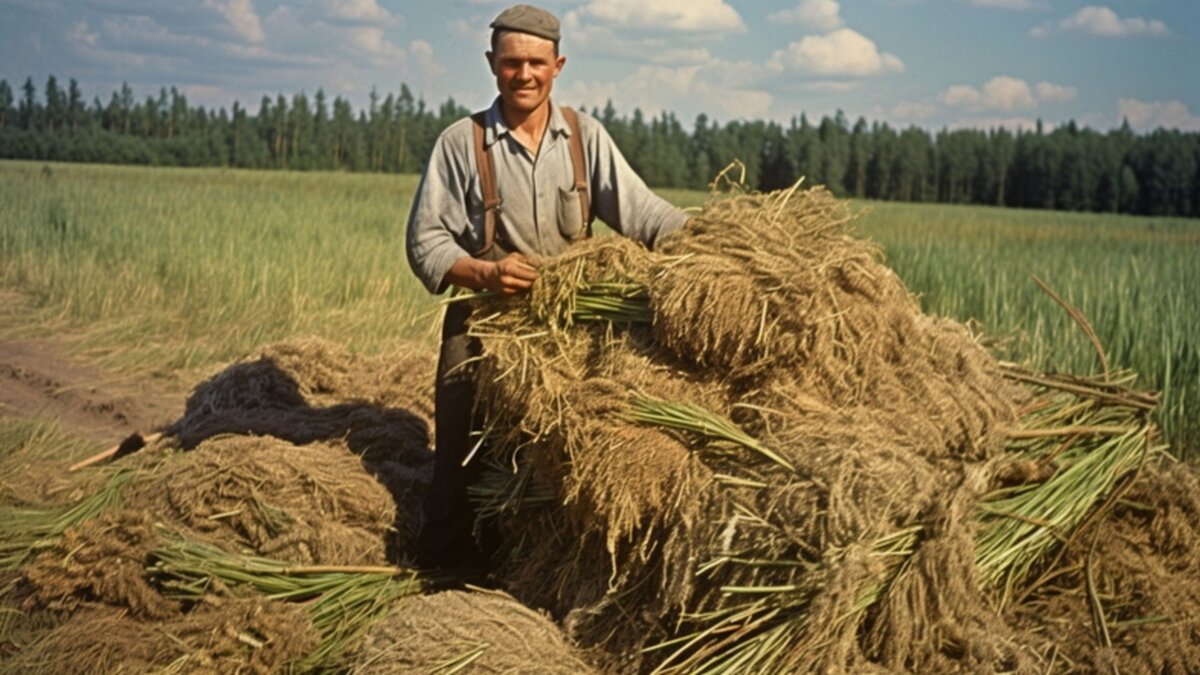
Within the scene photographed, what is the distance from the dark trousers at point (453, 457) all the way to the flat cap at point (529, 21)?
3.39 ft

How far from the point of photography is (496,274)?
4.13 meters

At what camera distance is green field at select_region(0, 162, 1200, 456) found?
285 inches

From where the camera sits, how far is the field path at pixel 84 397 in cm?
782

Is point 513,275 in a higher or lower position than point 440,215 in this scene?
lower

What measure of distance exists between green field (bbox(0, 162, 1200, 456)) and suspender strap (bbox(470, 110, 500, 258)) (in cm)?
140

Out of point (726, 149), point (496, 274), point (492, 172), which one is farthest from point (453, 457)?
point (726, 149)

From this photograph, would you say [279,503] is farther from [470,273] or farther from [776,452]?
[776,452]

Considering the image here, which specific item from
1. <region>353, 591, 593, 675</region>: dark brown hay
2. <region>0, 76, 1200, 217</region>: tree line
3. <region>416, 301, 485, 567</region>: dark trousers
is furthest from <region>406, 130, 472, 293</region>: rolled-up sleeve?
<region>0, 76, 1200, 217</region>: tree line

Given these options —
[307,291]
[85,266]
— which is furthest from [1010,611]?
[85,266]

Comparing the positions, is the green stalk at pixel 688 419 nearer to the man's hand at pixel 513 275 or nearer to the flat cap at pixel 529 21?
the man's hand at pixel 513 275

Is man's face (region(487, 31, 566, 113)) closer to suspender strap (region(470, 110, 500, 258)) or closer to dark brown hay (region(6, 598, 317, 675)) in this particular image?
suspender strap (region(470, 110, 500, 258))

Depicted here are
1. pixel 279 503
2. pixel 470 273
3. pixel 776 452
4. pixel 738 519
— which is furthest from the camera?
pixel 279 503

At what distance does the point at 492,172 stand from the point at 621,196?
0.50 m

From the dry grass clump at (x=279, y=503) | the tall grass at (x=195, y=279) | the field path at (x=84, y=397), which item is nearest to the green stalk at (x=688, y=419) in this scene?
the dry grass clump at (x=279, y=503)
